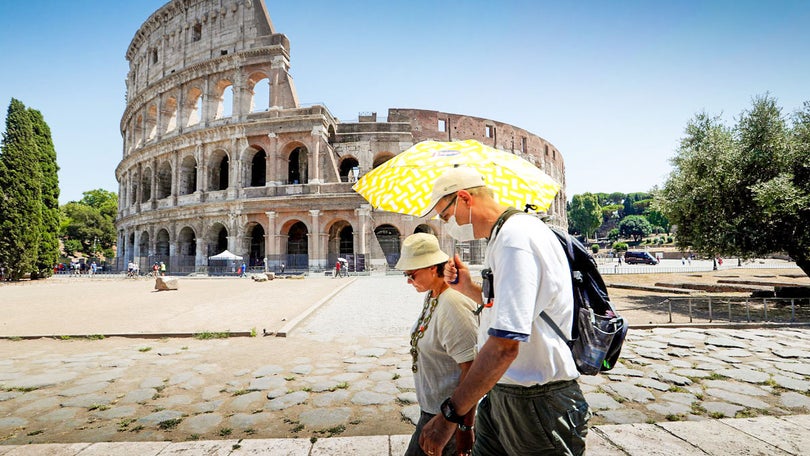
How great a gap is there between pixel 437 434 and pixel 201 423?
2.81 metres

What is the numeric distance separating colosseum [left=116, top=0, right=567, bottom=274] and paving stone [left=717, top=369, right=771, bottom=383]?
69.4 feet

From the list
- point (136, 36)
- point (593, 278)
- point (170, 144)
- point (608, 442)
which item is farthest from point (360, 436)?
point (136, 36)

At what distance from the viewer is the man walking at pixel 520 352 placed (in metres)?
1.18

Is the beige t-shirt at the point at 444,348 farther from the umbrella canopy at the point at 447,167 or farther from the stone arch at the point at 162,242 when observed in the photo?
the stone arch at the point at 162,242

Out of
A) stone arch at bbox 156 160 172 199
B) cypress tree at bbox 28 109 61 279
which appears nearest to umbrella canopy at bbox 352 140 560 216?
cypress tree at bbox 28 109 61 279

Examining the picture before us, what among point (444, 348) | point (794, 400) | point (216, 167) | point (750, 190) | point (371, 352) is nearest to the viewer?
point (444, 348)

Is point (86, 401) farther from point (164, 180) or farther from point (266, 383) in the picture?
point (164, 180)

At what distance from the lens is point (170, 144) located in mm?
28656

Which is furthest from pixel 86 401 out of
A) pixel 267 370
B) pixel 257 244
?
pixel 257 244

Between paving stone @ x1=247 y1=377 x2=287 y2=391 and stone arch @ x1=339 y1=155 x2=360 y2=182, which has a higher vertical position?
stone arch @ x1=339 y1=155 x2=360 y2=182

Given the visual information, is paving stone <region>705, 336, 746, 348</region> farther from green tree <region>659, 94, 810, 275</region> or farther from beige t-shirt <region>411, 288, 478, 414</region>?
beige t-shirt <region>411, 288, 478, 414</region>

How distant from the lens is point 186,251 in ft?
94.0

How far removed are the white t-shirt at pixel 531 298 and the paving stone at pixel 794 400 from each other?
3.80 metres

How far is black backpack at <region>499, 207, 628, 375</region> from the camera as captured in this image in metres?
1.34
